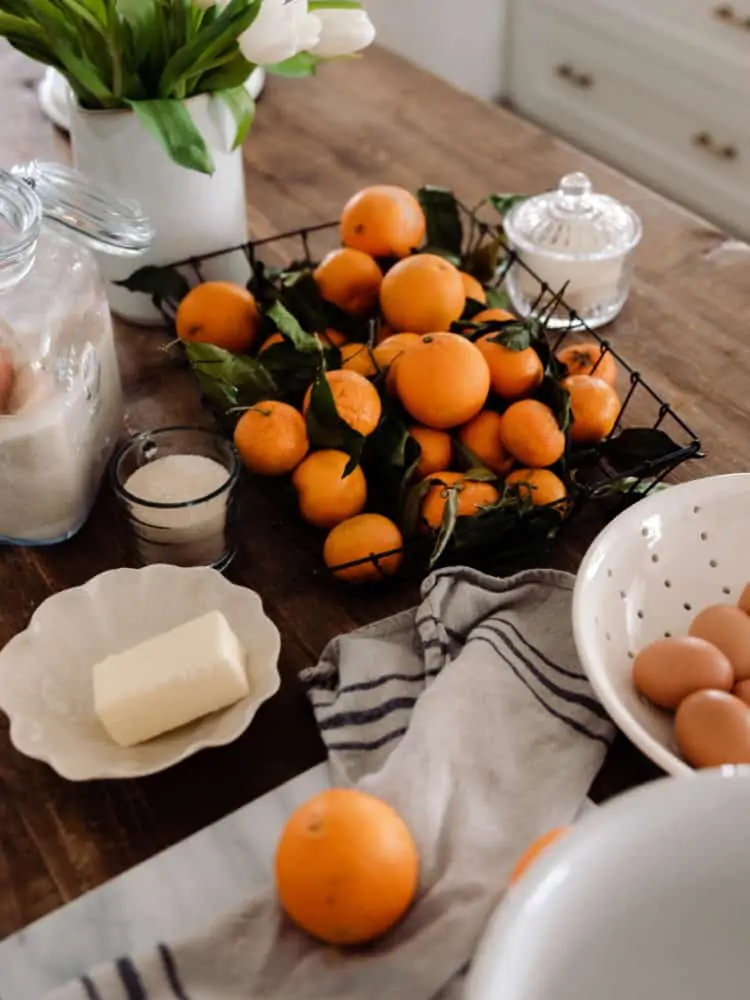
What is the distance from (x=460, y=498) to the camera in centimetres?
71

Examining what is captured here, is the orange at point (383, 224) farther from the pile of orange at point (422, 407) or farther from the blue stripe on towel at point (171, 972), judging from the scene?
the blue stripe on towel at point (171, 972)

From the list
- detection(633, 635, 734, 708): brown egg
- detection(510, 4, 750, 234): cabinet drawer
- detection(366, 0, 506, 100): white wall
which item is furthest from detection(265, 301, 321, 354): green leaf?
detection(366, 0, 506, 100): white wall

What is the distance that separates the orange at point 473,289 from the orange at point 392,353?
0.09 metres

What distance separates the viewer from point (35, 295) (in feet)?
2.47

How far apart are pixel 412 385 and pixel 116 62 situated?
13.6 inches

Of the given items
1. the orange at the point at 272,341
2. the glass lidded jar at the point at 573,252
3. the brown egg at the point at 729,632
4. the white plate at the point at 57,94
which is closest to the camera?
the brown egg at the point at 729,632

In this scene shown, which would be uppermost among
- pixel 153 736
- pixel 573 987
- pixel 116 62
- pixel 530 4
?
pixel 116 62

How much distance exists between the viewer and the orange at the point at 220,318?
85cm

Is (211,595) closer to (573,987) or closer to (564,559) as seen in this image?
(564,559)

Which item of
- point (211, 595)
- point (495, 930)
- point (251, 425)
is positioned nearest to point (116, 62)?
point (251, 425)

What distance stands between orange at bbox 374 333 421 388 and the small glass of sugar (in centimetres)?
13

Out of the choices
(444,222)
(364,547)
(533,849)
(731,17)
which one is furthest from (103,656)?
(731,17)

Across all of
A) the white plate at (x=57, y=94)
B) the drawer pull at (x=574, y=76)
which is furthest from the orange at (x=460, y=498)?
the drawer pull at (x=574, y=76)

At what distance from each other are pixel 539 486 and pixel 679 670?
0.18m
